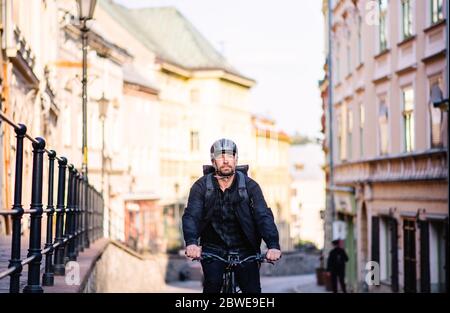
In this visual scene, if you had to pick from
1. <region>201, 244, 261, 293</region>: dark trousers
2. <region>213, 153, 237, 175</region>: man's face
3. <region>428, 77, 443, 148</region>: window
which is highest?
<region>428, 77, 443, 148</region>: window

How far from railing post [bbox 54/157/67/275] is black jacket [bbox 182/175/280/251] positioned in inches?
125

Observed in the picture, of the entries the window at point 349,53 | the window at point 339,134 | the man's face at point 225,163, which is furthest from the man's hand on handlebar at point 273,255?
the window at point 339,134

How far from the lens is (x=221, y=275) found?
777 centimetres

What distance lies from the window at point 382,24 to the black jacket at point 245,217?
20.4 metres

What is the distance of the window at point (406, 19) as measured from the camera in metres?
25.0

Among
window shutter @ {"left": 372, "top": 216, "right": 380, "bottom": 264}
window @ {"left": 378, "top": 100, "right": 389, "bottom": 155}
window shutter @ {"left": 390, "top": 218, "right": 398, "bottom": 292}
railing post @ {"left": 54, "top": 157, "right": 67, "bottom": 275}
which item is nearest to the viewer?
railing post @ {"left": 54, "top": 157, "right": 67, "bottom": 275}

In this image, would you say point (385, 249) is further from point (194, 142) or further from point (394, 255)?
point (194, 142)

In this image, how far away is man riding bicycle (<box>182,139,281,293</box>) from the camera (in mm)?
7832

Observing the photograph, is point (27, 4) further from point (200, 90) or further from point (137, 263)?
point (200, 90)

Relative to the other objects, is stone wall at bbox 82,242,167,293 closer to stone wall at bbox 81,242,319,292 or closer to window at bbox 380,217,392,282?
stone wall at bbox 81,242,319,292

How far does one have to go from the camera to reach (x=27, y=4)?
2497 centimetres

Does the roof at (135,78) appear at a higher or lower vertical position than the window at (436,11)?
higher

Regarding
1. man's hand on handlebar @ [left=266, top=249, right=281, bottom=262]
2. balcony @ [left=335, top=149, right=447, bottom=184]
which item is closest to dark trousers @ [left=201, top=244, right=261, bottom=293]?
man's hand on handlebar @ [left=266, top=249, right=281, bottom=262]

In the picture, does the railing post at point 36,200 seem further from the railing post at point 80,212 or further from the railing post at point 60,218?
the railing post at point 80,212
